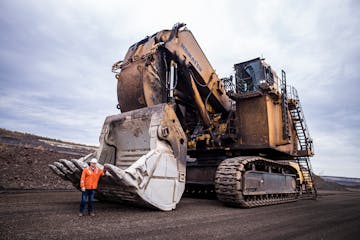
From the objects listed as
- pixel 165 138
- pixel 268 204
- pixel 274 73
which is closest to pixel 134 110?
pixel 165 138

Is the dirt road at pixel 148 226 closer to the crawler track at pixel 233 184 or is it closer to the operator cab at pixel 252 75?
the crawler track at pixel 233 184

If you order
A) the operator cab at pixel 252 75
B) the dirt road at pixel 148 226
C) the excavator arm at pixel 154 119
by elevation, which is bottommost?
the dirt road at pixel 148 226

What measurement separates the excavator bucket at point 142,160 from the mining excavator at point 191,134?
0.02 metres

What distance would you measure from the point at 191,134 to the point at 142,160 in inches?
149

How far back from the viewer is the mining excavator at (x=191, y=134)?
5.14 m

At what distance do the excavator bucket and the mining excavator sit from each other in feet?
0.06

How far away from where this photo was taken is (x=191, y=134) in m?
8.35

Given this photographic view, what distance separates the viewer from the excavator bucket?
4594 mm

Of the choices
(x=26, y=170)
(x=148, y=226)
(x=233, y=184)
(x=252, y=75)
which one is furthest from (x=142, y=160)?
(x=26, y=170)

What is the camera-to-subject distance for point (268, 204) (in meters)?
7.28

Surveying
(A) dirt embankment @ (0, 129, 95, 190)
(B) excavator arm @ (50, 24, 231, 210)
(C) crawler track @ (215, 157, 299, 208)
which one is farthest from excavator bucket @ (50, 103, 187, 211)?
(A) dirt embankment @ (0, 129, 95, 190)

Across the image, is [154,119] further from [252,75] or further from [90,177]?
[252,75]

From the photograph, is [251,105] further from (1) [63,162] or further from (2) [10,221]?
(2) [10,221]

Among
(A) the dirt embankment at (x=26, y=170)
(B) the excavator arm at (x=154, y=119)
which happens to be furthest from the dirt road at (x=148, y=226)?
(A) the dirt embankment at (x=26, y=170)
